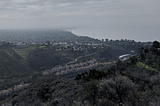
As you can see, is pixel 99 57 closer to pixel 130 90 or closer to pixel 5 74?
pixel 5 74

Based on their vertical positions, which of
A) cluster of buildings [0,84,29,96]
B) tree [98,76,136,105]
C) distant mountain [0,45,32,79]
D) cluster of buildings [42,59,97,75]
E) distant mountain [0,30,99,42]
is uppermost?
distant mountain [0,30,99,42]

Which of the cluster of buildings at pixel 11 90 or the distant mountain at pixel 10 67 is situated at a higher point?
the distant mountain at pixel 10 67

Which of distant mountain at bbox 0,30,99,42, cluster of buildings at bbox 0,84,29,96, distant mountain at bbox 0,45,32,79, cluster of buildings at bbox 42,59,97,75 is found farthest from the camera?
distant mountain at bbox 0,30,99,42

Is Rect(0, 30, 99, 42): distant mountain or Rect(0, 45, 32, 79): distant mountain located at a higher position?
Rect(0, 30, 99, 42): distant mountain

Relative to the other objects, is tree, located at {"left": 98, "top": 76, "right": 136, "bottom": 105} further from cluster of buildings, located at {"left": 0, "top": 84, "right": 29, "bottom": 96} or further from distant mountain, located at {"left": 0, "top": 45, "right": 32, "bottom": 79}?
distant mountain, located at {"left": 0, "top": 45, "right": 32, "bottom": 79}

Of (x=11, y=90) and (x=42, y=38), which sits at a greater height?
(x=42, y=38)

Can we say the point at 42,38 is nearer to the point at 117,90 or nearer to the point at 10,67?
the point at 10,67

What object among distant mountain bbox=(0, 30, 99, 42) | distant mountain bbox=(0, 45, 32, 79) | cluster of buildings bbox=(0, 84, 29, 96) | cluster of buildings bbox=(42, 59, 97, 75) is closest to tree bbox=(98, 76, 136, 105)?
cluster of buildings bbox=(0, 84, 29, 96)

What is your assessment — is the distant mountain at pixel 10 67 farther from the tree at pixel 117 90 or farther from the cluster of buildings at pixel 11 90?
the tree at pixel 117 90

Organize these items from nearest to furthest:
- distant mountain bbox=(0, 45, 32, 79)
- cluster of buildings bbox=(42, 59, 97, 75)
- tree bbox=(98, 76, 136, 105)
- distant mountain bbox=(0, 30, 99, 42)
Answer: tree bbox=(98, 76, 136, 105) → distant mountain bbox=(0, 45, 32, 79) → cluster of buildings bbox=(42, 59, 97, 75) → distant mountain bbox=(0, 30, 99, 42)

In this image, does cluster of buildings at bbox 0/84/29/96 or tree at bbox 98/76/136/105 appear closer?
tree at bbox 98/76/136/105

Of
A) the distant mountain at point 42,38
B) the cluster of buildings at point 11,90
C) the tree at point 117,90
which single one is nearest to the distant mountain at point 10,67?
the cluster of buildings at point 11,90

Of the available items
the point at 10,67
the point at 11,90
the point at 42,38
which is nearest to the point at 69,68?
the point at 10,67
